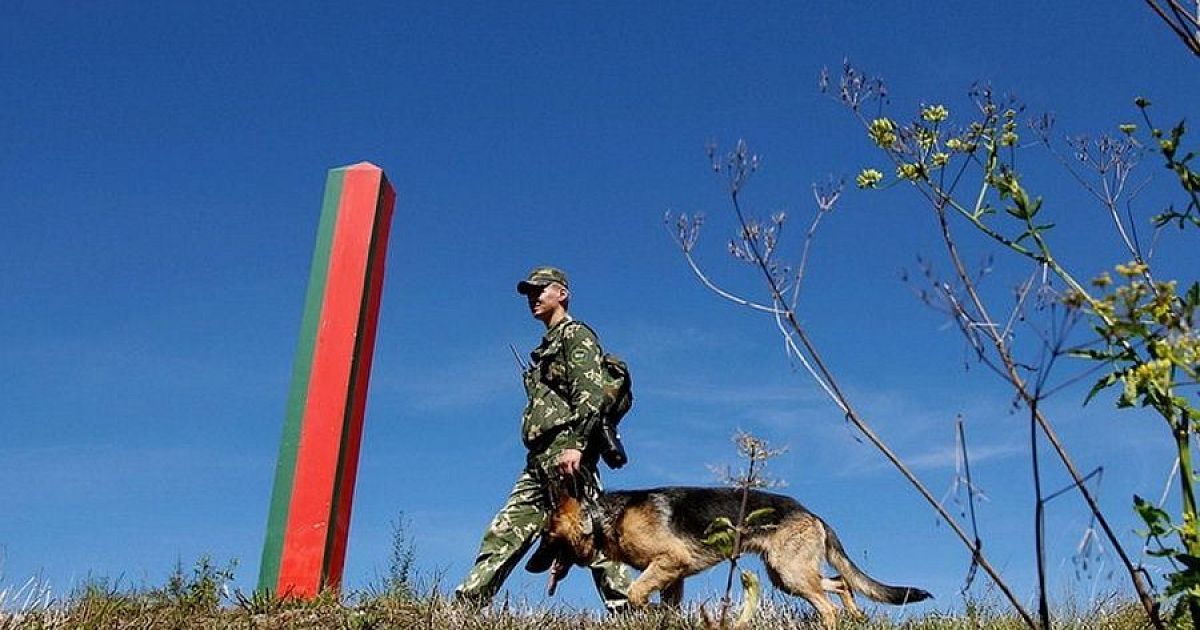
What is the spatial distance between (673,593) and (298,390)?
9.61 feet

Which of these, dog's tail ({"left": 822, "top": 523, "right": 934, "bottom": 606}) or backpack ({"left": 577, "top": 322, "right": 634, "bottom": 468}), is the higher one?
backpack ({"left": 577, "top": 322, "right": 634, "bottom": 468})

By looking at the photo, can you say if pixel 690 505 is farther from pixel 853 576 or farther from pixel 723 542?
pixel 723 542

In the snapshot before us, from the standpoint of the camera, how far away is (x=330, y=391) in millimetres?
7586

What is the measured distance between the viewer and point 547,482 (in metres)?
7.31

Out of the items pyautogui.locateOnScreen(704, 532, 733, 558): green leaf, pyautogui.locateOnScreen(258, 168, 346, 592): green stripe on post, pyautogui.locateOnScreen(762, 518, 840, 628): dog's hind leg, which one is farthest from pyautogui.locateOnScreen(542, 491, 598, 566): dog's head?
pyautogui.locateOnScreen(704, 532, 733, 558): green leaf

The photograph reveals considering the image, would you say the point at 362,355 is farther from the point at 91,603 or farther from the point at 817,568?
the point at 817,568

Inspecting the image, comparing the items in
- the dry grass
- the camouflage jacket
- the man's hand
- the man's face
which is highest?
the man's face

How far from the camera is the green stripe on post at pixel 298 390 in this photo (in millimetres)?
7328

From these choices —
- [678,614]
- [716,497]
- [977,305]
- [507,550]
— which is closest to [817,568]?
[716,497]

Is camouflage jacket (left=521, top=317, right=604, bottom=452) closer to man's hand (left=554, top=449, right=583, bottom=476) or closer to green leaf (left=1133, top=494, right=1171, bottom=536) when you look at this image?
man's hand (left=554, top=449, right=583, bottom=476)

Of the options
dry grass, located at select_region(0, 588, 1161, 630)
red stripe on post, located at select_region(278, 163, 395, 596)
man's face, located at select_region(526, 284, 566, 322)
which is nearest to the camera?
dry grass, located at select_region(0, 588, 1161, 630)

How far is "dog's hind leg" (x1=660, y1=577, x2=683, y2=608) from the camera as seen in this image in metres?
7.26

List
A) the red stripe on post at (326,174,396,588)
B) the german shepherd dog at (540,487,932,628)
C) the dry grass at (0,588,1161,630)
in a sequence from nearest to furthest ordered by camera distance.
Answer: the dry grass at (0,588,1161,630), the german shepherd dog at (540,487,932,628), the red stripe on post at (326,174,396,588)

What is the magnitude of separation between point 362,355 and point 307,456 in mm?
810
